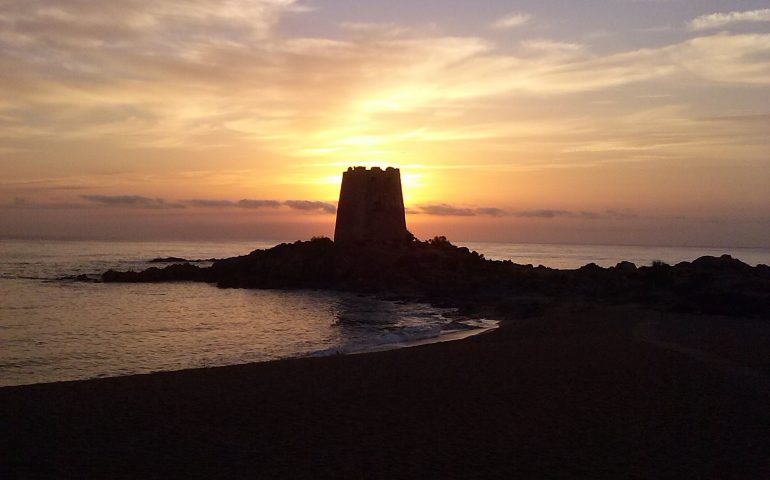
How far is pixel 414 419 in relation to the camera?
810cm

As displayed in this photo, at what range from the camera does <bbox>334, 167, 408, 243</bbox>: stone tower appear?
4231cm

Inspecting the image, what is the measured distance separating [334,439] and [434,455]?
1179 mm

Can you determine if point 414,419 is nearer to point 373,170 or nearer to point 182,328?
point 182,328

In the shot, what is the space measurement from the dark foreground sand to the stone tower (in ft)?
97.2

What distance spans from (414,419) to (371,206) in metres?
34.6

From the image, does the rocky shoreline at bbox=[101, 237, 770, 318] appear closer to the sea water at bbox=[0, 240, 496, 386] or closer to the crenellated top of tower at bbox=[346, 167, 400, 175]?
the sea water at bbox=[0, 240, 496, 386]

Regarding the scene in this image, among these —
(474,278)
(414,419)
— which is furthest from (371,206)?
(414,419)

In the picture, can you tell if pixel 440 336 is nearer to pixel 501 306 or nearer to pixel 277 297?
pixel 501 306

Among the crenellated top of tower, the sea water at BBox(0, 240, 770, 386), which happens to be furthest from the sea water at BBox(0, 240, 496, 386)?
the crenellated top of tower

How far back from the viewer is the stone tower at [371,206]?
42.3 m

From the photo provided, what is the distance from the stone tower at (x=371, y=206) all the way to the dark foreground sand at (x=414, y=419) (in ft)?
97.2

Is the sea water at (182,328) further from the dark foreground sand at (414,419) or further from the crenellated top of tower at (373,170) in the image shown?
the crenellated top of tower at (373,170)

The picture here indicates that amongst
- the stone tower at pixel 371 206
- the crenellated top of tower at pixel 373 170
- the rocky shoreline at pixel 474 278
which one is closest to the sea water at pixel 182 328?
the rocky shoreline at pixel 474 278

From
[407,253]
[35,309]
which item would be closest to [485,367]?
[35,309]
